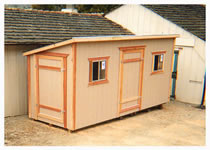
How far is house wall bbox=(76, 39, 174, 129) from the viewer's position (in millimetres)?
7750

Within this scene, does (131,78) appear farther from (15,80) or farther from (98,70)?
(15,80)

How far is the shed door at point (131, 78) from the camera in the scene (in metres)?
8.88

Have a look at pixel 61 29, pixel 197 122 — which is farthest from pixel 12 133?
pixel 197 122

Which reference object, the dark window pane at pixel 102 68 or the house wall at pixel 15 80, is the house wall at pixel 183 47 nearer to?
the dark window pane at pixel 102 68

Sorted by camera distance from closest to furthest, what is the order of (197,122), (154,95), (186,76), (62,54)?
1. (62,54)
2. (197,122)
3. (154,95)
4. (186,76)

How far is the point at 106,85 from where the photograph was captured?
27.7 ft

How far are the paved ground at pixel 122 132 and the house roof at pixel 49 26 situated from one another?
250cm

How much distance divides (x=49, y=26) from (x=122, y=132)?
14.8 ft

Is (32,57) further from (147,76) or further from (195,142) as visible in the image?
(195,142)

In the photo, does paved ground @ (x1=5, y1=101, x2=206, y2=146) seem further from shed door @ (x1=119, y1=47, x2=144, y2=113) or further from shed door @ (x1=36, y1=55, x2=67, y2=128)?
shed door @ (x1=119, y1=47, x2=144, y2=113)

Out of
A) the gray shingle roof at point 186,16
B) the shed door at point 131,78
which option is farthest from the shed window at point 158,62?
the gray shingle roof at point 186,16

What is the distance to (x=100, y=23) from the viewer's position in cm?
1227

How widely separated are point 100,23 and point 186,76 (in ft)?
13.5

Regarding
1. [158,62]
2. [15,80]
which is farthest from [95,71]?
[158,62]
